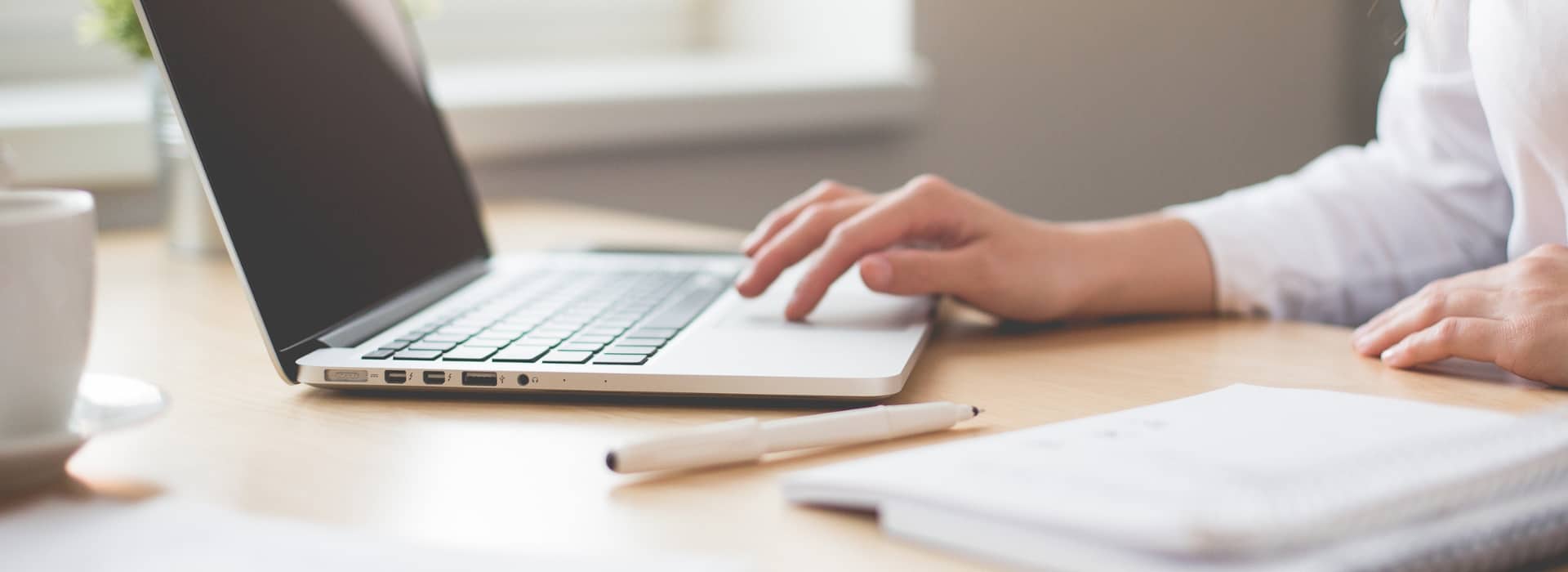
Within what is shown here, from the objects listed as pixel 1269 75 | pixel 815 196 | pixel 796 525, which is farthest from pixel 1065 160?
pixel 796 525

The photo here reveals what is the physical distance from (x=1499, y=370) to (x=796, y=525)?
1.22 ft

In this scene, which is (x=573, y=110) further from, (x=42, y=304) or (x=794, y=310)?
(x=42, y=304)

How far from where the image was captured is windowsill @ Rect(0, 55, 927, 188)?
125cm

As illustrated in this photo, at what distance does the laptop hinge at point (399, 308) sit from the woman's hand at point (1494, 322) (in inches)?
18.9

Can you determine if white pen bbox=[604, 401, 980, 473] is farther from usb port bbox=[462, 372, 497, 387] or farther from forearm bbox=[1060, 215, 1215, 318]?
forearm bbox=[1060, 215, 1215, 318]

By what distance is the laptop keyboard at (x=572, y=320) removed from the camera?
569mm

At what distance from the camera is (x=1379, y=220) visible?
79cm

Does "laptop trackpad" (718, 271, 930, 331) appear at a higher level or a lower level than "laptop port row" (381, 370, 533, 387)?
lower

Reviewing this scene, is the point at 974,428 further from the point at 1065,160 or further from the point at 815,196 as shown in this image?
the point at 1065,160

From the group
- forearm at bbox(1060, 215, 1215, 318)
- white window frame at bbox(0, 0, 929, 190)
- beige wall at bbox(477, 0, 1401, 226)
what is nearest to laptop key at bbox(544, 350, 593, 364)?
forearm at bbox(1060, 215, 1215, 318)

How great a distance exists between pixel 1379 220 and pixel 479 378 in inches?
22.0

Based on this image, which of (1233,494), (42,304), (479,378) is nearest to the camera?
(1233,494)

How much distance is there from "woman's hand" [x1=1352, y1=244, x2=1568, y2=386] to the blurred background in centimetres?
93

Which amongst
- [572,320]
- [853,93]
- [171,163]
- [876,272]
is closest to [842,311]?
[876,272]
